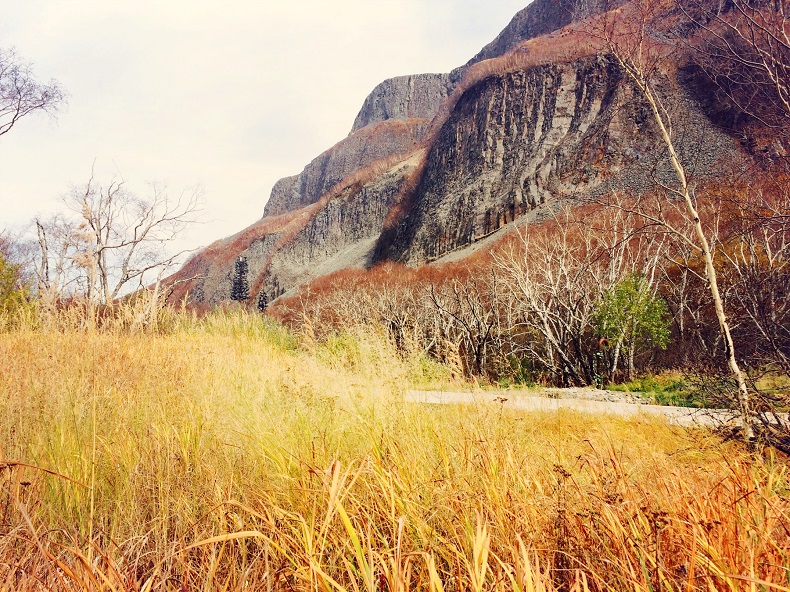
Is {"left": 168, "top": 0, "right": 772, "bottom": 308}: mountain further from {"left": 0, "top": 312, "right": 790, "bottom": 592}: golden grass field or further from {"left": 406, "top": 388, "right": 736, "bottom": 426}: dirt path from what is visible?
{"left": 0, "top": 312, "right": 790, "bottom": 592}: golden grass field

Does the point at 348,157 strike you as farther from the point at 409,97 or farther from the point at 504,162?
the point at 504,162

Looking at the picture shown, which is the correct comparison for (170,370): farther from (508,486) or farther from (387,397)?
(508,486)

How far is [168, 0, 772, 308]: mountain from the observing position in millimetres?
28734

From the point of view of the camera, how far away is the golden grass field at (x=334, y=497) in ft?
4.56

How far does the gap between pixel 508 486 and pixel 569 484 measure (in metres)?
0.34

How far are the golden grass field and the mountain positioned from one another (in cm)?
1198

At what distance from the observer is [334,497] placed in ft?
3.40

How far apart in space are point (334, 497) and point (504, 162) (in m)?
37.5

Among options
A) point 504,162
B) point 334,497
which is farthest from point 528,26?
point 334,497

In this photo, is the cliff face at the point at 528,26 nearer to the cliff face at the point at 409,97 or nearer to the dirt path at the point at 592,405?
the cliff face at the point at 409,97

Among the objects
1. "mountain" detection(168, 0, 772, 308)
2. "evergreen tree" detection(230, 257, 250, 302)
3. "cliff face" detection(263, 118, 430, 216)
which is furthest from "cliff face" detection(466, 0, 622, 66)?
"evergreen tree" detection(230, 257, 250, 302)

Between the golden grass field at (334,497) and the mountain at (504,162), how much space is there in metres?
12.0

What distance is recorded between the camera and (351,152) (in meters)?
87.6

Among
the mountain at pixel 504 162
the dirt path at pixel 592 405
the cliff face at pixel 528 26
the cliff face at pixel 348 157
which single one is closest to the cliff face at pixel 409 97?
the cliff face at pixel 348 157
